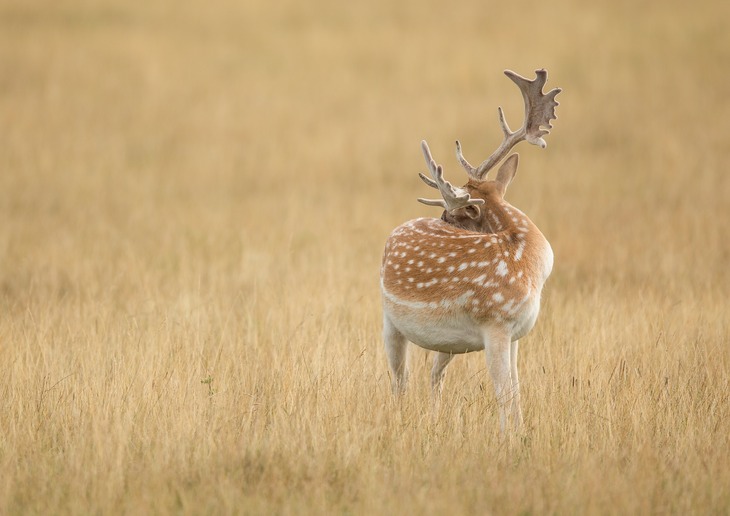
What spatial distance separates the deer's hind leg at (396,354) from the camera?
5.57 m

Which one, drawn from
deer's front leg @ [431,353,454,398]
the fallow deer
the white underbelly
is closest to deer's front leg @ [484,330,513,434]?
the fallow deer

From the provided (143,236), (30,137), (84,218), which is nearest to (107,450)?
(143,236)

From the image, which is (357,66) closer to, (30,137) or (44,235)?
(30,137)

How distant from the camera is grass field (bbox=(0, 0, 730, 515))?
15.1 ft

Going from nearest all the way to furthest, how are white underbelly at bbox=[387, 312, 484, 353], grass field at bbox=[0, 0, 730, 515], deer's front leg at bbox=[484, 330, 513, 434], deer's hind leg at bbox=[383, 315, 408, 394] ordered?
grass field at bbox=[0, 0, 730, 515] < deer's front leg at bbox=[484, 330, 513, 434] < white underbelly at bbox=[387, 312, 484, 353] < deer's hind leg at bbox=[383, 315, 408, 394]

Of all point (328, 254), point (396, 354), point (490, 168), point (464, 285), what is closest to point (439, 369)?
point (396, 354)

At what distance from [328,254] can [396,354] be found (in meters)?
3.95

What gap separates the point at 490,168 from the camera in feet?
18.7

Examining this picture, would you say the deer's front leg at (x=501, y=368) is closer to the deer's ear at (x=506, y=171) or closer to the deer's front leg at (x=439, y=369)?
the deer's front leg at (x=439, y=369)

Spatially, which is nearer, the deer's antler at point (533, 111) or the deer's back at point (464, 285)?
the deer's back at point (464, 285)

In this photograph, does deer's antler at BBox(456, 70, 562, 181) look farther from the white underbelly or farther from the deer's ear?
the white underbelly

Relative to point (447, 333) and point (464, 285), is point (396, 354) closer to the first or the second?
point (447, 333)

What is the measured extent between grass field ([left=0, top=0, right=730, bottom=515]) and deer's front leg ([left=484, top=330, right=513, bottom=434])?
168 mm

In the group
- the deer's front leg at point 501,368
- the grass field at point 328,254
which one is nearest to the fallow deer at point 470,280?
the deer's front leg at point 501,368
